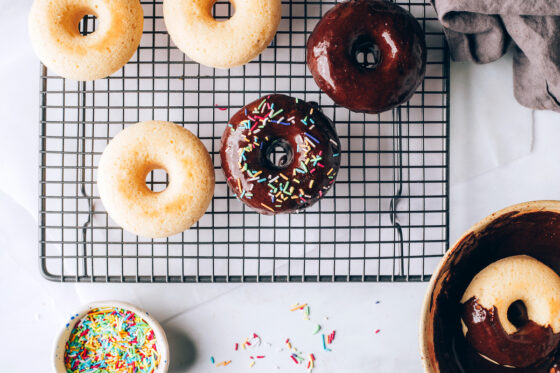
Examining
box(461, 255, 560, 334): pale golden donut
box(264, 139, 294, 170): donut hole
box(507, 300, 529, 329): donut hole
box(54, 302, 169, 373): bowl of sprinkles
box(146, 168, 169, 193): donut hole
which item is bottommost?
box(54, 302, 169, 373): bowl of sprinkles

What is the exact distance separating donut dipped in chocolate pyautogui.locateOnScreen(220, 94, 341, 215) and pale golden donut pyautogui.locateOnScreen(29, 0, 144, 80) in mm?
345

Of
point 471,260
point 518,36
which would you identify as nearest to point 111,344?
point 471,260

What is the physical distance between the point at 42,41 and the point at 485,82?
1.13m

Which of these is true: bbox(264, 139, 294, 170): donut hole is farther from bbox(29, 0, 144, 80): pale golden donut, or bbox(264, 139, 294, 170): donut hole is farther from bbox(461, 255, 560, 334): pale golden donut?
bbox(461, 255, 560, 334): pale golden donut

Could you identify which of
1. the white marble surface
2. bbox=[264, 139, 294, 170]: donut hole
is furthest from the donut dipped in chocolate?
the white marble surface

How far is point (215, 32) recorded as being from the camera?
117cm

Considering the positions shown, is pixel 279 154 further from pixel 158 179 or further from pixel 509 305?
pixel 509 305

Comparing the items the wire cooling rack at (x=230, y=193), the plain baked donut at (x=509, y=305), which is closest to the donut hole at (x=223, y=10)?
the wire cooling rack at (x=230, y=193)

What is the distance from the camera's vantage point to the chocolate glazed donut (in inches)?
43.8

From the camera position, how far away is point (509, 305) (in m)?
1.17

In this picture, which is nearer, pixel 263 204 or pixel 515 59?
pixel 263 204

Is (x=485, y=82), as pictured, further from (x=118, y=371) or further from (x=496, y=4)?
(x=118, y=371)

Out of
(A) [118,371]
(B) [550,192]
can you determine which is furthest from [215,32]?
(B) [550,192]

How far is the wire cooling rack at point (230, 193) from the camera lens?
4.25ft
